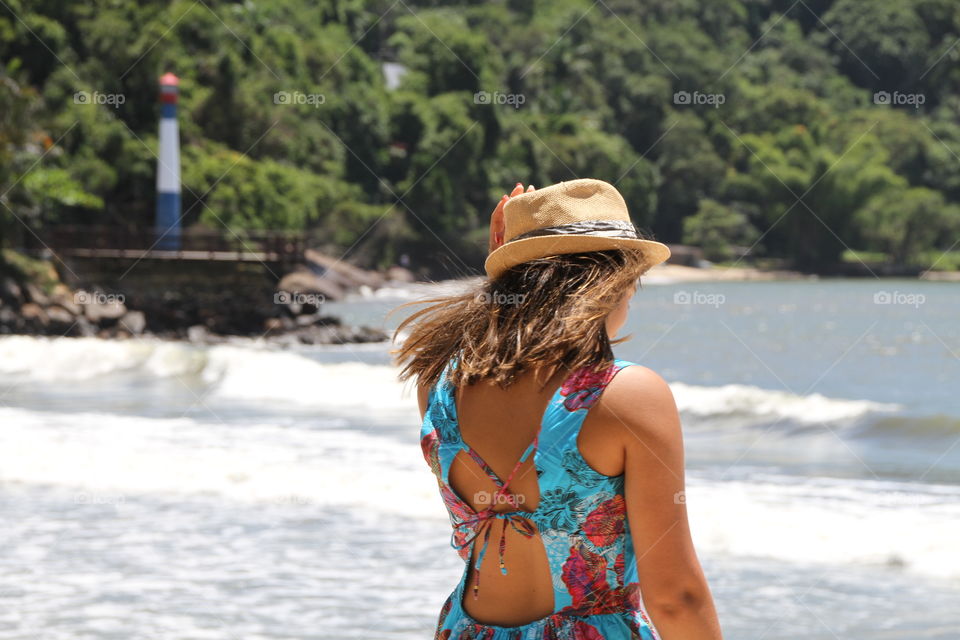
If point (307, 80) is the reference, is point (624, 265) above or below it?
below

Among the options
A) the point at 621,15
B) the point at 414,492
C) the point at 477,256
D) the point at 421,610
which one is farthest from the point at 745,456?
the point at 621,15

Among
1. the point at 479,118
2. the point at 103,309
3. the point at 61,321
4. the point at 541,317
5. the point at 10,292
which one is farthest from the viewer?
the point at 479,118

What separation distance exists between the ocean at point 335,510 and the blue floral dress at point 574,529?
52 cm

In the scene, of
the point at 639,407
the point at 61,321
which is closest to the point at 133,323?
the point at 61,321

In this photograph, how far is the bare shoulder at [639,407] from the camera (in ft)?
4.74

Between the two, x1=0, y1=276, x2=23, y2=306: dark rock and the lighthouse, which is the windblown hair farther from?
the lighthouse

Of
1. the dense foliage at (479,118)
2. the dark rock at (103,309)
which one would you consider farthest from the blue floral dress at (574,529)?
the dark rock at (103,309)

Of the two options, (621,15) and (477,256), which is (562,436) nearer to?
(477,256)

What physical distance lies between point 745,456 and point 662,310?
3405 cm

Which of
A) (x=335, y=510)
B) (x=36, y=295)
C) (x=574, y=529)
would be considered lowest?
(x=335, y=510)

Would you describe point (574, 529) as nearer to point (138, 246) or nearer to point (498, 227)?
point (498, 227)

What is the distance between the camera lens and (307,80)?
49750mm

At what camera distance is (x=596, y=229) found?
158cm

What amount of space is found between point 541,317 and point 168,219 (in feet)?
104
